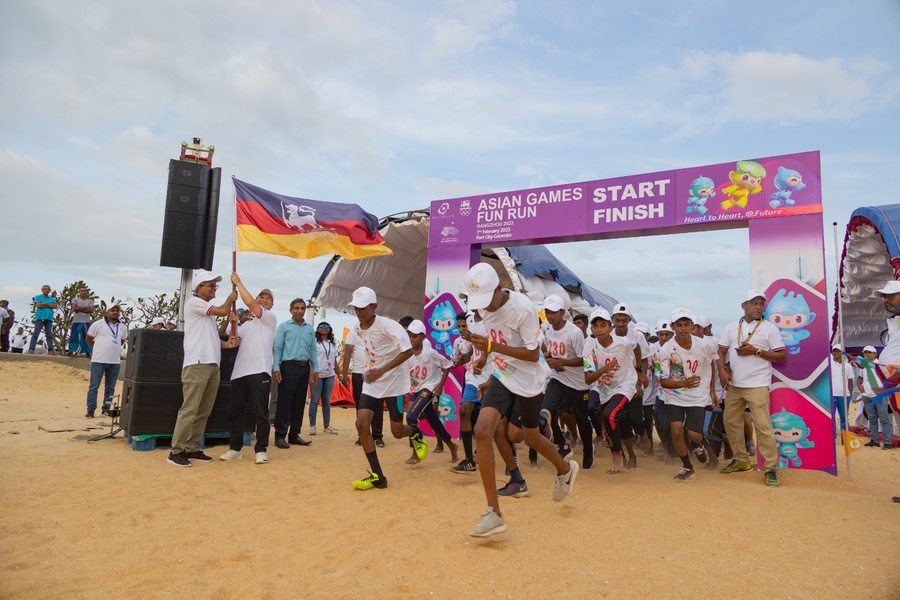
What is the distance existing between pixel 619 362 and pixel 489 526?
3.58m

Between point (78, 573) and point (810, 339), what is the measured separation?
7734mm

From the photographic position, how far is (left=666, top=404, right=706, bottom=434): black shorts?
691 centimetres

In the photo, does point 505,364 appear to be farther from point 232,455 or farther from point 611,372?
point 232,455

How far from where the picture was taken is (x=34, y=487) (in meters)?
5.23

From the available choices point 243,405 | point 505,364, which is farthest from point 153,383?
point 505,364

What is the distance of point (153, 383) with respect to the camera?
7.36 meters

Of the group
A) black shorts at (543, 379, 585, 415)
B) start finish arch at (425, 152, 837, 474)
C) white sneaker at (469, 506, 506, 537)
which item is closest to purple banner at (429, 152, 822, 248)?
start finish arch at (425, 152, 837, 474)

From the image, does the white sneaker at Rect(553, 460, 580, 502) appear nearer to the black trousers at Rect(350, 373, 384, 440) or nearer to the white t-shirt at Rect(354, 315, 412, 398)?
the white t-shirt at Rect(354, 315, 412, 398)

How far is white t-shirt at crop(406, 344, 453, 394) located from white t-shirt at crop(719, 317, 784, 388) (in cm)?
357

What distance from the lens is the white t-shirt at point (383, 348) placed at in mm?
6238

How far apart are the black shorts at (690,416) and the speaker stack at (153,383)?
6.14 meters

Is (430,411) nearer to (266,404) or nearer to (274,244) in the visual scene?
(266,404)

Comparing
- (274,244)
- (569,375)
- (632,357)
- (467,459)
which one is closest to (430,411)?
(467,459)

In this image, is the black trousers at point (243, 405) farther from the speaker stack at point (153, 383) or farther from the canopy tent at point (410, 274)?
the canopy tent at point (410, 274)
